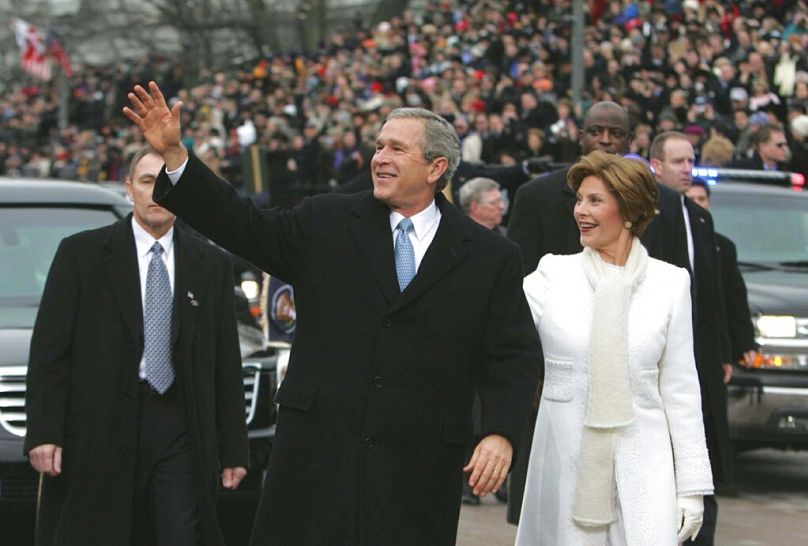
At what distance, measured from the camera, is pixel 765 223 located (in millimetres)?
12875

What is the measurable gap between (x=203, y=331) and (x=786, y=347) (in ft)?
17.9

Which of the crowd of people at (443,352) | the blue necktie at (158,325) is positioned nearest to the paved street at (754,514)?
the crowd of people at (443,352)

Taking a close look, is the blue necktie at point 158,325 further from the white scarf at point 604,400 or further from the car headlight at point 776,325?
the car headlight at point 776,325

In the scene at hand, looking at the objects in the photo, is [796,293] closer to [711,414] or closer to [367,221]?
[711,414]

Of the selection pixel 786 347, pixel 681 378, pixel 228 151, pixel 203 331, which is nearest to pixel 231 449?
pixel 203 331

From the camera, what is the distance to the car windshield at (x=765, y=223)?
12.7 m

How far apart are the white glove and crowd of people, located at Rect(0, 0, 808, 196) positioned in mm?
8451

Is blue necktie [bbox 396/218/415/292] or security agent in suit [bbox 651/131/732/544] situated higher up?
blue necktie [bbox 396/218/415/292]

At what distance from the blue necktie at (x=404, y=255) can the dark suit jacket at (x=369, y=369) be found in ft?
0.15

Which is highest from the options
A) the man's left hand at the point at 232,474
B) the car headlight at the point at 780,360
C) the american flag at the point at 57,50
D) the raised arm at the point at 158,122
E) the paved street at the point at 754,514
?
Answer: the american flag at the point at 57,50

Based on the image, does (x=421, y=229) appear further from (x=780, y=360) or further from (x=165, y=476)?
(x=780, y=360)

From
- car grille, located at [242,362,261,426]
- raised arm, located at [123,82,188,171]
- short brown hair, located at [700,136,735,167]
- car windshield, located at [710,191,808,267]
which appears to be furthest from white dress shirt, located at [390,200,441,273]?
short brown hair, located at [700,136,735,167]

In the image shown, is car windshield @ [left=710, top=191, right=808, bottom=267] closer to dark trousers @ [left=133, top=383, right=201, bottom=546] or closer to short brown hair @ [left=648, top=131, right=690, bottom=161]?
short brown hair @ [left=648, top=131, right=690, bottom=161]

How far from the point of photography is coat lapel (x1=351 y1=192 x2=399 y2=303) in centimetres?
538
